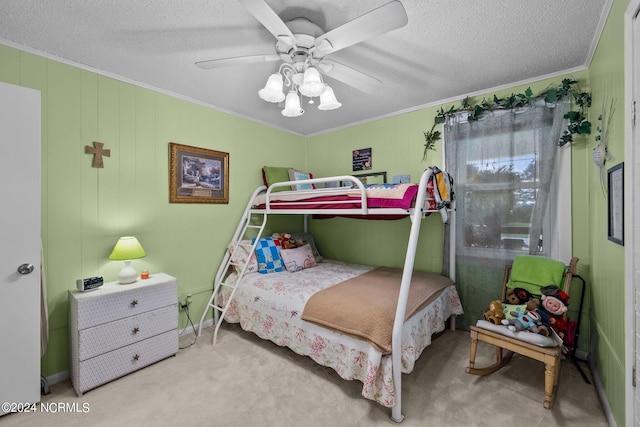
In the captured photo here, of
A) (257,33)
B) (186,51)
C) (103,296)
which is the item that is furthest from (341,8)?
(103,296)

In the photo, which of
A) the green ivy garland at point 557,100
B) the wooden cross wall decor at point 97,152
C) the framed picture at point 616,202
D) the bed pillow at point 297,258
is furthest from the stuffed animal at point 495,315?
the wooden cross wall decor at point 97,152

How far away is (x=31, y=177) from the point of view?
179 cm

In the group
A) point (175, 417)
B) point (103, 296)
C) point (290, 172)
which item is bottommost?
point (175, 417)

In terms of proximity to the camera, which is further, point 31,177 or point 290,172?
point 290,172

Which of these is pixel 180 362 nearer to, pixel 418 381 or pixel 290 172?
pixel 418 381

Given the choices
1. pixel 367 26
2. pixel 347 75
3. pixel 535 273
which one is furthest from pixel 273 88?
pixel 535 273

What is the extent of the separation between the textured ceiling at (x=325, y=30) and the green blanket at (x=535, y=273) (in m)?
1.64

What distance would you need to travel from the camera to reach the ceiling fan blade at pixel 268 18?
3.98 ft

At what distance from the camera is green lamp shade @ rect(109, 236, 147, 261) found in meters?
2.22

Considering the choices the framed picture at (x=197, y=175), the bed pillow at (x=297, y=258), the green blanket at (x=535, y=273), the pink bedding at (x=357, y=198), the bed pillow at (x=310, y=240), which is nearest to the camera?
the pink bedding at (x=357, y=198)

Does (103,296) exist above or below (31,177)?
below

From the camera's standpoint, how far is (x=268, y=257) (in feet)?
10.3

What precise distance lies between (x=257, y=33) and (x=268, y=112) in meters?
1.52

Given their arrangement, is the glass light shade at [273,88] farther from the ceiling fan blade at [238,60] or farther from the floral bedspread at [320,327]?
the floral bedspread at [320,327]
